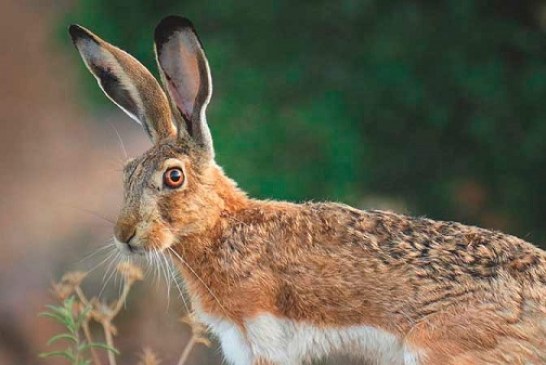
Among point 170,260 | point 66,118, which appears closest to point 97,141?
point 66,118

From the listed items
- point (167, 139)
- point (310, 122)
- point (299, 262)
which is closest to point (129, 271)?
point (167, 139)

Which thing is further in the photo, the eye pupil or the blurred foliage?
the blurred foliage

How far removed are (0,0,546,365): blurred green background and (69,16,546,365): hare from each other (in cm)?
118

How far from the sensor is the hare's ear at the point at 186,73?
3201 mm

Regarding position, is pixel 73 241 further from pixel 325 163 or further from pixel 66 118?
pixel 325 163

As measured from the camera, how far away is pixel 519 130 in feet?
15.0

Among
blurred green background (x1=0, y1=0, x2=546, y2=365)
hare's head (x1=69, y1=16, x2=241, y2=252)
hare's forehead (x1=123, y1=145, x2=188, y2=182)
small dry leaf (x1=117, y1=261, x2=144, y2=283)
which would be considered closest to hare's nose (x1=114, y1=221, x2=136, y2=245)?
hare's head (x1=69, y1=16, x2=241, y2=252)

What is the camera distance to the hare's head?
124 inches

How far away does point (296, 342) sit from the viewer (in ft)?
10.4

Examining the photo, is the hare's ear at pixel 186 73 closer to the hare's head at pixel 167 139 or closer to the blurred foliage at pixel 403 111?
the hare's head at pixel 167 139

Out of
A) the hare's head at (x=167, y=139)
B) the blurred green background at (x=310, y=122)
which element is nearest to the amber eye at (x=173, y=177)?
the hare's head at (x=167, y=139)

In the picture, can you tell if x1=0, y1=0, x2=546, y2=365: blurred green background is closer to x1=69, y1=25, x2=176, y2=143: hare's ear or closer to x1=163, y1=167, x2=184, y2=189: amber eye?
x1=69, y1=25, x2=176, y2=143: hare's ear

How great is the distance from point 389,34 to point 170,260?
157 centimetres

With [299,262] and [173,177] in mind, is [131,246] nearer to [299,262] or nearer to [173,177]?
[173,177]
